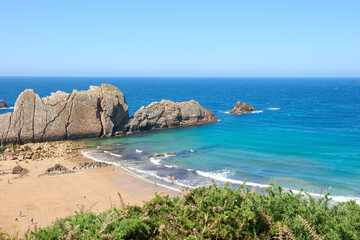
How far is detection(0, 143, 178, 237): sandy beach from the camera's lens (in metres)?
23.1

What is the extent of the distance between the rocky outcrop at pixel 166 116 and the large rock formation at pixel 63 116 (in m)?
3.55

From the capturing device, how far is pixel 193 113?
216 ft

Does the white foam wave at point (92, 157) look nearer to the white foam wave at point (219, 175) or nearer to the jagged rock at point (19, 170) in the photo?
the jagged rock at point (19, 170)

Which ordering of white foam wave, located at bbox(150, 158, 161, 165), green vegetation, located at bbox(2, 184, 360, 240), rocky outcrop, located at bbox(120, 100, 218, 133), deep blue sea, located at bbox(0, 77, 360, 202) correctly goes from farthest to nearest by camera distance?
rocky outcrop, located at bbox(120, 100, 218, 133) → white foam wave, located at bbox(150, 158, 161, 165) → deep blue sea, located at bbox(0, 77, 360, 202) → green vegetation, located at bbox(2, 184, 360, 240)

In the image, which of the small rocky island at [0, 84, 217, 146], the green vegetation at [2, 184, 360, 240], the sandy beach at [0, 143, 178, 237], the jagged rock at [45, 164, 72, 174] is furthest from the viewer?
the small rocky island at [0, 84, 217, 146]

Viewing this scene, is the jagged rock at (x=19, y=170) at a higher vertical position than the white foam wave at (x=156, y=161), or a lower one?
higher

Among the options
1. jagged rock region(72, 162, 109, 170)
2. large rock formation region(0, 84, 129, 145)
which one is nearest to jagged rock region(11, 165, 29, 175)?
jagged rock region(72, 162, 109, 170)

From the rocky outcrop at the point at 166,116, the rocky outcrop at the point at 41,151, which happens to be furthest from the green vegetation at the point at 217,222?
the rocky outcrop at the point at 166,116

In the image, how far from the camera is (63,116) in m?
49.1

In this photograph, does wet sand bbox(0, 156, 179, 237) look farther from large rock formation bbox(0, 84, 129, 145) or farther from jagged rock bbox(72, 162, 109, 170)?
large rock formation bbox(0, 84, 129, 145)

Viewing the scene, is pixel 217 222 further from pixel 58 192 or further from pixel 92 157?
pixel 92 157

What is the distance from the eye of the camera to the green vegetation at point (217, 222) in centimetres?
766

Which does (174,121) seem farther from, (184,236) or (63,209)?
(184,236)

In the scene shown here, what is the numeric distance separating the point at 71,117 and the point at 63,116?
1.32m
